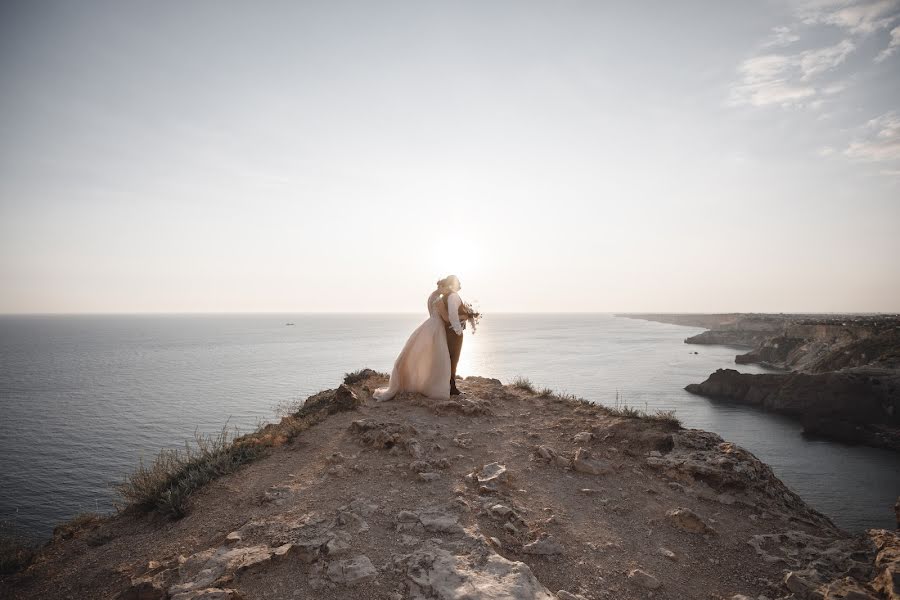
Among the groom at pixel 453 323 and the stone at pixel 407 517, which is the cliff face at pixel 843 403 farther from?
the stone at pixel 407 517

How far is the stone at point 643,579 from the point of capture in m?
3.89

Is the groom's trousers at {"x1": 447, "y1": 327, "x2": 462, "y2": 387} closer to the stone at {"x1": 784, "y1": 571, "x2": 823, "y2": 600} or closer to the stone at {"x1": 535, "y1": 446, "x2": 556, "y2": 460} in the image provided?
the stone at {"x1": 535, "y1": 446, "x2": 556, "y2": 460}

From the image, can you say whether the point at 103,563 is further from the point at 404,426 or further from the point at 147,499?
the point at 404,426

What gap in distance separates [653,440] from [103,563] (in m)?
8.16

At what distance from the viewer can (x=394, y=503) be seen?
522 centimetres

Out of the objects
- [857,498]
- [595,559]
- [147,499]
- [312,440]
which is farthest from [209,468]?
[857,498]

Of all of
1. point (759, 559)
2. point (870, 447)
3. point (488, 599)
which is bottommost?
point (870, 447)

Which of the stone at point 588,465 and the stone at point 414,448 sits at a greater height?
the stone at point 414,448

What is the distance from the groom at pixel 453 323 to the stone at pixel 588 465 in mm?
3664

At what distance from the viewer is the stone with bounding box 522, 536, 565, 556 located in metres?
4.33

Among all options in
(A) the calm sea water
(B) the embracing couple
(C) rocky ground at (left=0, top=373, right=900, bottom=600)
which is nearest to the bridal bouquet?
(B) the embracing couple

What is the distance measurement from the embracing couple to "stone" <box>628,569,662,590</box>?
577 cm

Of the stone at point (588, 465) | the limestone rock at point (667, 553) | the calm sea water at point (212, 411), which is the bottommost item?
the calm sea water at point (212, 411)

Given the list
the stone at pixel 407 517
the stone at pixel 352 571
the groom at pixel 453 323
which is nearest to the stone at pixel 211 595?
the stone at pixel 352 571
